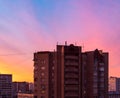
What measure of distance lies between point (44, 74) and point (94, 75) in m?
11.5

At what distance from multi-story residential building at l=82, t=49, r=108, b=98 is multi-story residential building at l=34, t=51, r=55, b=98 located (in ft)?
24.6

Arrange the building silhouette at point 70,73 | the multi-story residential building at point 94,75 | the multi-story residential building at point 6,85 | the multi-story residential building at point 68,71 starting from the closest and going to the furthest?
the multi-story residential building at point 68,71 → the building silhouette at point 70,73 → the multi-story residential building at point 94,75 → the multi-story residential building at point 6,85

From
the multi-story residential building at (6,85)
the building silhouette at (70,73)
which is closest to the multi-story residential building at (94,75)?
the building silhouette at (70,73)

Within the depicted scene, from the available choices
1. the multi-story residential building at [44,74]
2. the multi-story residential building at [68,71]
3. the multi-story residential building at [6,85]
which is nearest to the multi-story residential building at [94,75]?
the multi-story residential building at [68,71]

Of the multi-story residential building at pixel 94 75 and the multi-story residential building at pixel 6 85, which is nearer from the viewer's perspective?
the multi-story residential building at pixel 94 75

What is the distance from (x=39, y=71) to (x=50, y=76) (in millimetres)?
3171

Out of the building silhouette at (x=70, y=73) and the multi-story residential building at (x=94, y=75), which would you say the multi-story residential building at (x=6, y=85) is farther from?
the multi-story residential building at (x=94, y=75)

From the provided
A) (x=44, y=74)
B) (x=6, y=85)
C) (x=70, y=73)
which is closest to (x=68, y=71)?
(x=70, y=73)

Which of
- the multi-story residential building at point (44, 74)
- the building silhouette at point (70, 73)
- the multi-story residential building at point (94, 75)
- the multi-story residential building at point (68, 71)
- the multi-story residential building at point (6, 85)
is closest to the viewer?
the multi-story residential building at point (68, 71)

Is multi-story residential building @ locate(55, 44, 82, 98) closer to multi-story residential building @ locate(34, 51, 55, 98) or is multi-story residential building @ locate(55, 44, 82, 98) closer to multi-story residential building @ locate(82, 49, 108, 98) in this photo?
multi-story residential building @ locate(34, 51, 55, 98)

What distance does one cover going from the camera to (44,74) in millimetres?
94500

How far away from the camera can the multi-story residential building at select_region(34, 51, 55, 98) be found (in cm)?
9344

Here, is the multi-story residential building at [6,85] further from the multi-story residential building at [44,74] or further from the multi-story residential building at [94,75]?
the multi-story residential building at [94,75]

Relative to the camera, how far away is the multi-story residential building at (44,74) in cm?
9344
